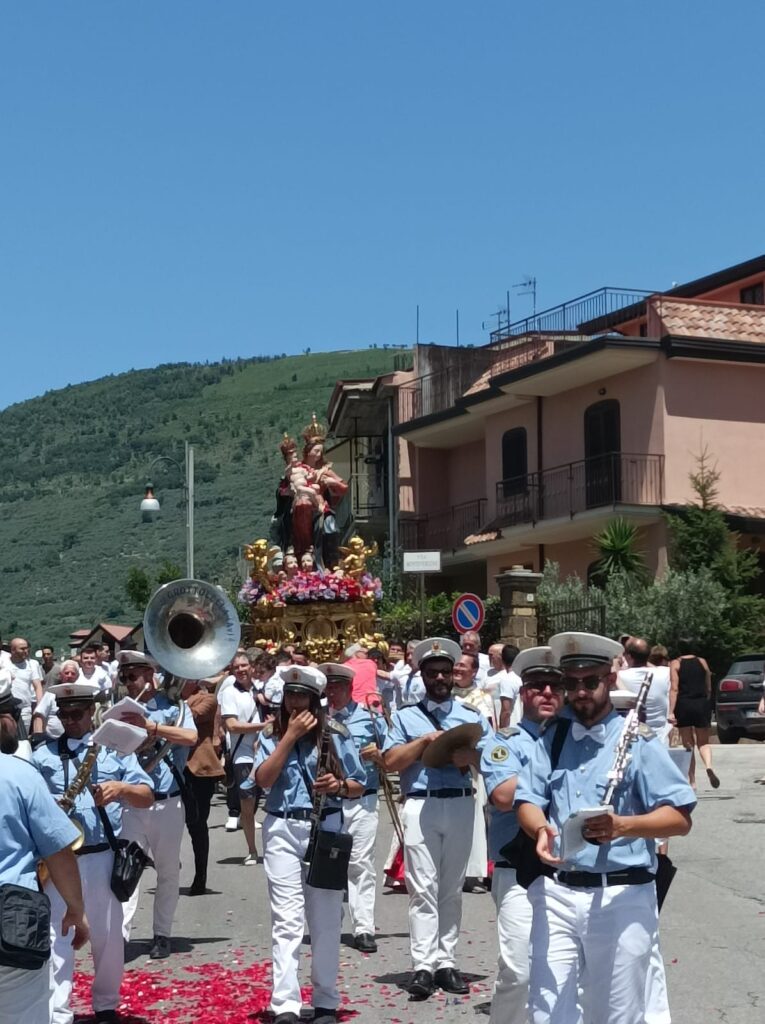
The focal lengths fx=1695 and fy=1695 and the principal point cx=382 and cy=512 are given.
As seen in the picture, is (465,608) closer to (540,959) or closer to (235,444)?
(540,959)

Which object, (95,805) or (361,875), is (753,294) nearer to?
(361,875)

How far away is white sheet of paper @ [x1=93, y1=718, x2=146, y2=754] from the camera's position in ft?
26.6

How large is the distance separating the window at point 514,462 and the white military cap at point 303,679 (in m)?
31.3

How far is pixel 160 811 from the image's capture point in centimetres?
1077

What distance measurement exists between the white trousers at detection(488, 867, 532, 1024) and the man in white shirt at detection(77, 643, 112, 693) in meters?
12.2

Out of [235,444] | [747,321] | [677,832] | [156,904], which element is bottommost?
[156,904]

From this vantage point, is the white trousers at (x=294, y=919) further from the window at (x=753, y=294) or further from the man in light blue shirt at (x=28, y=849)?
the window at (x=753, y=294)

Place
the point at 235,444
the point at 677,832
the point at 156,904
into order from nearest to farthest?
the point at 677,832, the point at 156,904, the point at 235,444

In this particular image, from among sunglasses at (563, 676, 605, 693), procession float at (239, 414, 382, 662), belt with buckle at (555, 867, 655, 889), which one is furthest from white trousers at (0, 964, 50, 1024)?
procession float at (239, 414, 382, 662)

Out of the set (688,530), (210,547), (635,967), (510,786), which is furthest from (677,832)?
(210,547)

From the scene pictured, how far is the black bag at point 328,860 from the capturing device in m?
8.70

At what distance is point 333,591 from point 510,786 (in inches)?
679

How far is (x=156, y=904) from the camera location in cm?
1090

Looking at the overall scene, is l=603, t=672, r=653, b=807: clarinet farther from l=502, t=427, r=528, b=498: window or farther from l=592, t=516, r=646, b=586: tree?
l=502, t=427, r=528, b=498: window
